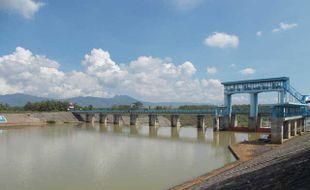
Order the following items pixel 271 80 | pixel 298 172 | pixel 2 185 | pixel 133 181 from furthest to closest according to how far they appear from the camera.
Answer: pixel 271 80 < pixel 133 181 < pixel 2 185 < pixel 298 172

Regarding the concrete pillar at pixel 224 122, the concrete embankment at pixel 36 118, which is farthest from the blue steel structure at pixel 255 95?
the concrete embankment at pixel 36 118

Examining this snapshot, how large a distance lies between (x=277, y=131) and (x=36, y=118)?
5931 cm

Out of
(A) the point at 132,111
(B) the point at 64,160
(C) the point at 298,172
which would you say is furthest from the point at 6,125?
(C) the point at 298,172

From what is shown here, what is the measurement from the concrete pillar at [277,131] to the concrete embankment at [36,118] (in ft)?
178

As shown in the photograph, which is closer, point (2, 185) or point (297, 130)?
point (2, 185)

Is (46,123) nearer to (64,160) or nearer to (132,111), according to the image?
(132,111)

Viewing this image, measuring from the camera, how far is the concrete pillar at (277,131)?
32062 mm

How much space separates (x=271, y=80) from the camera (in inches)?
1988

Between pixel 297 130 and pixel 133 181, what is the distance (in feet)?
107

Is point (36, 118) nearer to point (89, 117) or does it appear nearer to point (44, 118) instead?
point (44, 118)

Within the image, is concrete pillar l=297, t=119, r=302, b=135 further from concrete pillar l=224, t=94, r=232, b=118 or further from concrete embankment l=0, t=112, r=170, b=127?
concrete embankment l=0, t=112, r=170, b=127

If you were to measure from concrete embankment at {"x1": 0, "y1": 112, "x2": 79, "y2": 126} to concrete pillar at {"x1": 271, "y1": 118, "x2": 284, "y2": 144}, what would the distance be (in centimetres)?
5420

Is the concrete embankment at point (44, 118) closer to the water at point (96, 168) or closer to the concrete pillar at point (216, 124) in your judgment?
the concrete pillar at point (216, 124)

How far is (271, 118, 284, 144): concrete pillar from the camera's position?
1262 inches
